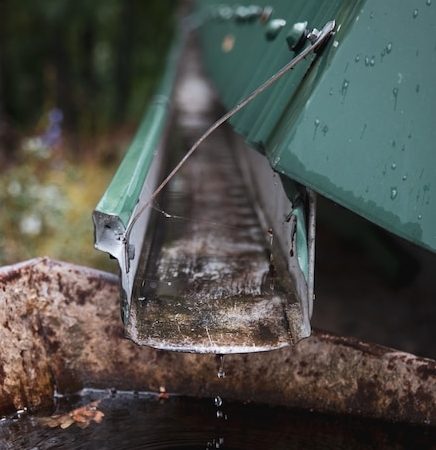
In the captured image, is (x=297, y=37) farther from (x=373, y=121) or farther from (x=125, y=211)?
(x=125, y=211)

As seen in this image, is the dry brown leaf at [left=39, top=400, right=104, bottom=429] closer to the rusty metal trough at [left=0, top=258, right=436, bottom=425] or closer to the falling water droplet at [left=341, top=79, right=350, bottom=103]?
the rusty metal trough at [left=0, top=258, right=436, bottom=425]

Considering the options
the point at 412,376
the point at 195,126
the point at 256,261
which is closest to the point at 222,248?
the point at 256,261

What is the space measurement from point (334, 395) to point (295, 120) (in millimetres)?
1316

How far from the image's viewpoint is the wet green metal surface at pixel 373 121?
2.71 meters

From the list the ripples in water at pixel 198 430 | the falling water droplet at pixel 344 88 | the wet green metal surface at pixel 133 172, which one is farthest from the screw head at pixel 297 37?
the ripples in water at pixel 198 430

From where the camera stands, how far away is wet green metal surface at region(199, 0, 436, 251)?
271 cm

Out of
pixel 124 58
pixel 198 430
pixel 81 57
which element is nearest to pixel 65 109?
pixel 124 58

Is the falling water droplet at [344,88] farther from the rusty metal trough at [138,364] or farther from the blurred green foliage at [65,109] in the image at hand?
the blurred green foliage at [65,109]

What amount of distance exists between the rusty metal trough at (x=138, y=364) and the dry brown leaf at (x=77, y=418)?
0.11 m

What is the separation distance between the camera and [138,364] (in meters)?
3.41

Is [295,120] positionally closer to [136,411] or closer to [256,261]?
[256,261]

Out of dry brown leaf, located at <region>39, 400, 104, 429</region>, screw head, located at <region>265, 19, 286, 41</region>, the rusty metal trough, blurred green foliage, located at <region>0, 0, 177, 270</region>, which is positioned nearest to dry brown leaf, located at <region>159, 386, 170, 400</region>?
the rusty metal trough

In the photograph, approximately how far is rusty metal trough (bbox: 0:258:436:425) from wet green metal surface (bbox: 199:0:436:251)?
2.23 feet

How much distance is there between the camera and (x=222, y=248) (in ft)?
13.4
